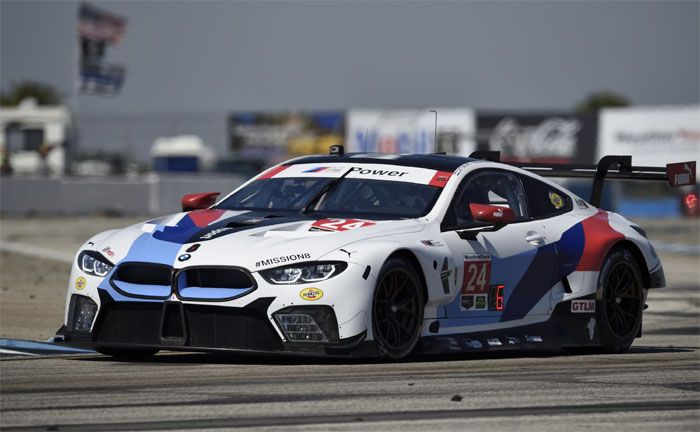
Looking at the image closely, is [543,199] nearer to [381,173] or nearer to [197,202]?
[381,173]

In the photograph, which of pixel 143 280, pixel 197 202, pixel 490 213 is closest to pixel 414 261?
pixel 490 213

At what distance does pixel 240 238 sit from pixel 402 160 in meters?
1.78

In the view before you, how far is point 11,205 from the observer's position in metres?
32.7

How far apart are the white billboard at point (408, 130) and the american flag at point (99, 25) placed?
9.41 metres

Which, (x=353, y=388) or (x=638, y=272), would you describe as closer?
(x=353, y=388)

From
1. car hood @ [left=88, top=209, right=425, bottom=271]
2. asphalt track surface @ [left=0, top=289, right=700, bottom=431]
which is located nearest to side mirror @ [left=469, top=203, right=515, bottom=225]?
car hood @ [left=88, top=209, right=425, bottom=271]

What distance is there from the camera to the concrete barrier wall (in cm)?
3275

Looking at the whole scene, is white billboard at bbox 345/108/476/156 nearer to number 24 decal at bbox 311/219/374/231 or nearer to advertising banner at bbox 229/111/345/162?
advertising banner at bbox 229/111/345/162

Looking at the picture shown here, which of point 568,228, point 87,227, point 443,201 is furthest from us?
point 87,227

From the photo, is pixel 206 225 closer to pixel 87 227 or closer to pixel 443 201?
pixel 443 201

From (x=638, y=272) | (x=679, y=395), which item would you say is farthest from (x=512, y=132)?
(x=679, y=395)

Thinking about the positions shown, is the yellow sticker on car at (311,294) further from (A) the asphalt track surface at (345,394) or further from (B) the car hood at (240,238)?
(A) the asphalt track surface at (345,394)

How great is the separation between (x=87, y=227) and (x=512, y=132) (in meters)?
25.5

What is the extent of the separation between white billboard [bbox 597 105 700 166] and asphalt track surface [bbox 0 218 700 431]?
41314mm
